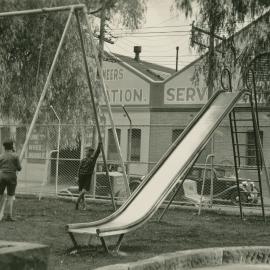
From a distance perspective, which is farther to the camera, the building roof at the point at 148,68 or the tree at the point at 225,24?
the building roof at the point at 148,68

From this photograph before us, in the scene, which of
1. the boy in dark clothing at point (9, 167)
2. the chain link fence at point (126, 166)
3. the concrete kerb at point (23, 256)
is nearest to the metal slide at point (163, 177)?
the chain link fence at point (126, 166)

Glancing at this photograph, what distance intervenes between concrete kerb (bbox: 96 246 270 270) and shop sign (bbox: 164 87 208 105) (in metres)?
22.2

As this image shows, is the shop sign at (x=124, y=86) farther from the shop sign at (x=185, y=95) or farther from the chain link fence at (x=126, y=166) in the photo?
the chain link fence at (x=126, y=166)

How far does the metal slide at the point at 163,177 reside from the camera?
9.18 m

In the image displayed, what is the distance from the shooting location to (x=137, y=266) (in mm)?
6367

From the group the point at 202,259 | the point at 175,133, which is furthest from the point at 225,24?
the point at 175,133

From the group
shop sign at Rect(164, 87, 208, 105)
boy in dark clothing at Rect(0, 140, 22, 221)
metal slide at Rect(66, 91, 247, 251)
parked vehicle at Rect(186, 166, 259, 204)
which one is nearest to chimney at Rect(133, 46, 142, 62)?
shop sign at Rect(164, 87, 208, 105)

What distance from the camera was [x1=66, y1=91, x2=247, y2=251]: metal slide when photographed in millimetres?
9180

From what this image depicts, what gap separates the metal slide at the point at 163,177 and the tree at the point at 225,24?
1495 millimetres

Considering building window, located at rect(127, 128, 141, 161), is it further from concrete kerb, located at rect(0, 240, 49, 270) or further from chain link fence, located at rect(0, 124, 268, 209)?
concrete kerb, located at rect(0, 240, 49, 270)

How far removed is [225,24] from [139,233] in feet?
18.7

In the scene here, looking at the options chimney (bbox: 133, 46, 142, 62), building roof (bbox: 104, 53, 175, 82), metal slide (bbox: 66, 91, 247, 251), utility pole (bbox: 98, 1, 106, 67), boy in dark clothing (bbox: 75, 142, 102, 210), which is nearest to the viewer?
metal slide (bbox: 66, 91, 247, 251)

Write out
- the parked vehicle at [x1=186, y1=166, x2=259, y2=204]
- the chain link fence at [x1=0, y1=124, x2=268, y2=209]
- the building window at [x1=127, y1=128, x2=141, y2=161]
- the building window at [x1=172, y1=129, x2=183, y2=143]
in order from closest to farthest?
the chain link fence at [x1=0, y1=124, x2=268, y2=209] < the parked vehicle at [x1=186, y1=166, x2=259, y2=204] < the building window at [x1=172, y1=129, x2=183, y2=143] < the building window at [x1=127, y1=128, x2=141, y2=161]

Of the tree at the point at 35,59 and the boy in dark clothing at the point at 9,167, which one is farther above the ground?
the tree at the point at 35,59
